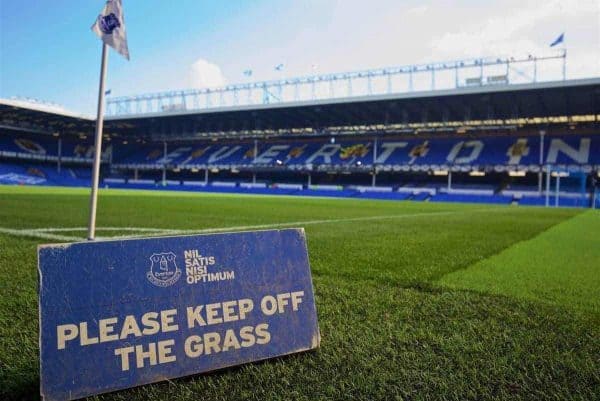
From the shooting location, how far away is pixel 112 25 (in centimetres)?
366

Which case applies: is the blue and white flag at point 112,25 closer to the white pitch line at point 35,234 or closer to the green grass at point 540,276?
the white pitch line at point 35,234

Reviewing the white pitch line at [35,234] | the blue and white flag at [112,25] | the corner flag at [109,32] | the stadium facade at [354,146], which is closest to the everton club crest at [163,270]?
the corner flag at [109,32]

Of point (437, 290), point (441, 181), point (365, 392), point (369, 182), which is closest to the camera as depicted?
point (365, 392)

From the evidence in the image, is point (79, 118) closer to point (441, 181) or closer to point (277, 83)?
point (277, 83)

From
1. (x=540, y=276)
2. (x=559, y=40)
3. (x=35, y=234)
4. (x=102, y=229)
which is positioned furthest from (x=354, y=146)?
(x=540, y=276)

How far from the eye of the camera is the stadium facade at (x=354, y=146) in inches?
1473

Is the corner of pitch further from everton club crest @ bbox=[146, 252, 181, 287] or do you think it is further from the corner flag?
the corner flag

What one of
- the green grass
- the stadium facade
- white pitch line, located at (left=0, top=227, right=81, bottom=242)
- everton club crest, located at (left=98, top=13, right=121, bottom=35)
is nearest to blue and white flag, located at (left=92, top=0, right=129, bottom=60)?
everton club crest, located at (left=98, top=13, right=121, bottom=35)

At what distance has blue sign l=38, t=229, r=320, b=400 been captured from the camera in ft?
5.55

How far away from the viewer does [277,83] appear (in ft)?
158

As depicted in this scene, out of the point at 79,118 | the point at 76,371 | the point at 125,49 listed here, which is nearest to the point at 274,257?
the point at 76,371

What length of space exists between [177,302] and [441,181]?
151 feet

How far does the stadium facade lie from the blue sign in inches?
1383

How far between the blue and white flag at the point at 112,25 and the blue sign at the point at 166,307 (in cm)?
241
